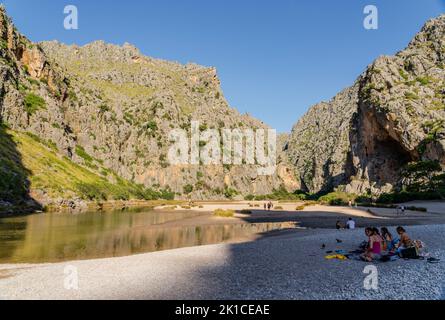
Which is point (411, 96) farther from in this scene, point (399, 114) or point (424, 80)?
point (424, 80)

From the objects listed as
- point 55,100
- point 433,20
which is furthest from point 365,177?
point 55,100

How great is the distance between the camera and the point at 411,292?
1105cm

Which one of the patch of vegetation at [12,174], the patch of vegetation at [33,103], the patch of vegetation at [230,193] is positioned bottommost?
the patch of vegetation at [230,193]

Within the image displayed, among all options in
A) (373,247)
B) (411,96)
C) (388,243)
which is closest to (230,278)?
(373,247)

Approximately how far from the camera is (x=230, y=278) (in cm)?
1386

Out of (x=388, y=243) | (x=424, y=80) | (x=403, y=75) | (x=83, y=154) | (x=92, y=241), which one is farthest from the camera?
(x=83, y=154)

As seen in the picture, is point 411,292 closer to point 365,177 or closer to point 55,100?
point 365,177

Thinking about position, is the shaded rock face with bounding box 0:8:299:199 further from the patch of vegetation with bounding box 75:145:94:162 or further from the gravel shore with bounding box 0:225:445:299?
the gravel shore with bounding box 0:225:445:299

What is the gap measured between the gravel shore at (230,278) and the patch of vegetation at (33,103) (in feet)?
375

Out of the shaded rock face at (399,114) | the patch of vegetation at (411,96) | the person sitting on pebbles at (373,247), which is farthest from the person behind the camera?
the patch of vegetation at (411,96)

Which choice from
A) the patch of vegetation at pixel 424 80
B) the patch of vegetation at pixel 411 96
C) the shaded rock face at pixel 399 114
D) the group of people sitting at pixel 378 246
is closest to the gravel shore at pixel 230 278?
the group of people sitting at pixel 378 246

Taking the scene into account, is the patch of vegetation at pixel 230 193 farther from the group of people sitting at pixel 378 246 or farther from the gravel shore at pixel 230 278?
the group of people sitting at pixel 378 246

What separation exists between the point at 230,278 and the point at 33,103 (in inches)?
5028

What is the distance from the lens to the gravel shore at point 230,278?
37.7ft
